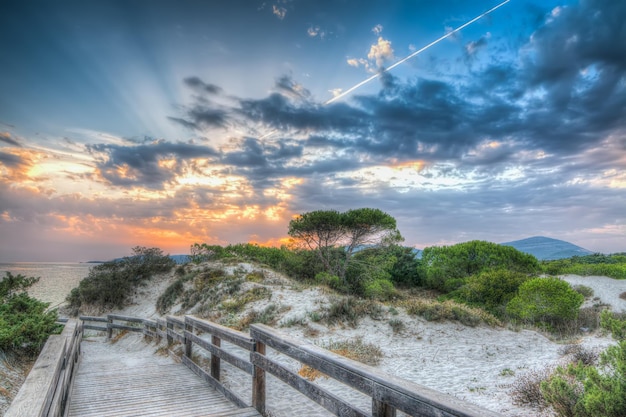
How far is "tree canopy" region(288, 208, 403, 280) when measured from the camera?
104 feet

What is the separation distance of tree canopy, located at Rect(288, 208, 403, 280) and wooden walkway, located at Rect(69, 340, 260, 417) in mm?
24844

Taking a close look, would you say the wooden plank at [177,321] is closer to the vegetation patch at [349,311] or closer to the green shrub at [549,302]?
the vegetation patch at [349,311]

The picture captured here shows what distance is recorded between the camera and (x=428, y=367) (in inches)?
421

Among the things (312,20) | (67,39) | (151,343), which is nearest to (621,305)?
(312,20)

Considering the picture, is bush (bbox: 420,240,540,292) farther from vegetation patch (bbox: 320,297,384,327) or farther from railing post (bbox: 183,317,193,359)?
railing post (bbox: 183,317,193,359)

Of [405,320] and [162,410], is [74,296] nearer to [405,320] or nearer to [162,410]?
[405,320]

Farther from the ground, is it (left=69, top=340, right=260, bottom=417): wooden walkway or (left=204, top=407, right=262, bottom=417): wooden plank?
(left=204, top=407, right=262, bottom=417): wooden plank

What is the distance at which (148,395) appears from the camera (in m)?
5.43

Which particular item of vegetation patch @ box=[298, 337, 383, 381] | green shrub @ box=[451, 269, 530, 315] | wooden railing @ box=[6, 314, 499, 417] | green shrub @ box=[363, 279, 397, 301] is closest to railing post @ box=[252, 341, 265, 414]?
wooden railing @ box=[6, 314, 499, 417]

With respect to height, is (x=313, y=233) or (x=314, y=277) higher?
(x=313, y=233)

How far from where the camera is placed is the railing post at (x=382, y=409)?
2.57 metres

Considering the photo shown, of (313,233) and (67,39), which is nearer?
(67,39)

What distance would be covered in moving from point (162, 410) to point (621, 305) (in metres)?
36.7

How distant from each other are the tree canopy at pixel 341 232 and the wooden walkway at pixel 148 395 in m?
24.8
